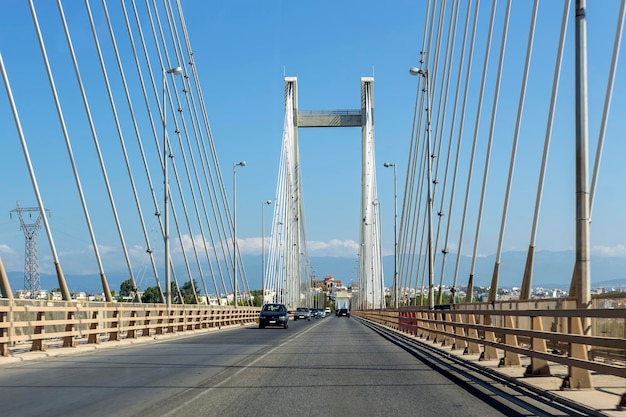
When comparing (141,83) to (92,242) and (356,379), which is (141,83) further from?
(356,379)

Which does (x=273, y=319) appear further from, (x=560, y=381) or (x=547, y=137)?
(x=560, y=381)

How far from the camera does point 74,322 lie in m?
18.7

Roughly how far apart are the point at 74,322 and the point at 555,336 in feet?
42.7

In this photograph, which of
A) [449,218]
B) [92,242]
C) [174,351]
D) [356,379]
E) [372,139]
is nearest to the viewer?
[356,379]

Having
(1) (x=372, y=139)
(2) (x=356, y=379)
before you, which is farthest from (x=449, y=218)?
(1) (x=372, y=139)

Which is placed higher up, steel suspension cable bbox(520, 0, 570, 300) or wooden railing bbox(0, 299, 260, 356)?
steel suspension cable bbox(520, 0, 570, 300)

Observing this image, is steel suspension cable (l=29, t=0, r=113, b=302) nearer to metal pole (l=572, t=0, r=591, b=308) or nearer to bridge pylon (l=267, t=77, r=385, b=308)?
metal pole (l=572, t=0, r=591, b=308)

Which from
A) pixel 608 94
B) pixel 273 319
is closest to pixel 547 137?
pixel 608 94

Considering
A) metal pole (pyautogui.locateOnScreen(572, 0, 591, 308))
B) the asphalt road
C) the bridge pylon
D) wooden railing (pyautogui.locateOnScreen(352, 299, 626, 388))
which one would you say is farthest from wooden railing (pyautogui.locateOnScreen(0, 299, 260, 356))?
the bridge pylon

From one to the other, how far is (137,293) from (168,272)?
4.74 metres

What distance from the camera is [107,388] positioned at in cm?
1082

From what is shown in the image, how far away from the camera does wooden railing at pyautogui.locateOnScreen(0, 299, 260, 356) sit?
15773mm

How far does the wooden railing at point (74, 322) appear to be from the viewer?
621 inches

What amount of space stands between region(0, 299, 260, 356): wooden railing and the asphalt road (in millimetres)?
857
